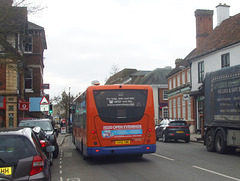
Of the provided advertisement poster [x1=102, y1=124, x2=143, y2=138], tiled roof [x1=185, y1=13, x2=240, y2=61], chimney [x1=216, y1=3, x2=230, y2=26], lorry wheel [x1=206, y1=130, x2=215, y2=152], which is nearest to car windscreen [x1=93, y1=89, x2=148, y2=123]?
advertisement poster [x1=102, y1=124, x2=143, y2=138]

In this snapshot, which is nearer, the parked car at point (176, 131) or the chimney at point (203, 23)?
the parked car at point (176, 131)

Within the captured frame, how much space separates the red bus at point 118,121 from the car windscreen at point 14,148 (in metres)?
6.11

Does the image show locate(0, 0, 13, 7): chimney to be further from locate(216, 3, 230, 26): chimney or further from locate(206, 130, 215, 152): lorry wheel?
locate(216, 3, 230, 26): chimney

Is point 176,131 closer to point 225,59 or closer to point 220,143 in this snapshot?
point 220,143

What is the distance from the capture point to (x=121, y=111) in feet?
41.4

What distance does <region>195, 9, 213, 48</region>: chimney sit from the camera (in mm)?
37125

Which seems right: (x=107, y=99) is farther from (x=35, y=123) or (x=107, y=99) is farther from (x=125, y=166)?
(x=35, y=123)

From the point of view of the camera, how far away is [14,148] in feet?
19.7

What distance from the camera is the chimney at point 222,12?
34559 mm

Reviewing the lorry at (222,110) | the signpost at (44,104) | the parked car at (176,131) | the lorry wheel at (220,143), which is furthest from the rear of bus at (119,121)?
the parked car at (176,131)

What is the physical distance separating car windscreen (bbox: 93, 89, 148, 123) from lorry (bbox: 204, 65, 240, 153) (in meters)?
4.22

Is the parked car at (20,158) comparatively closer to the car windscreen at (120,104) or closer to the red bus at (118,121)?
the red bus at (118,121)

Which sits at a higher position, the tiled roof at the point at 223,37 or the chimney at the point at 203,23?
the chimney at the point at 203,23

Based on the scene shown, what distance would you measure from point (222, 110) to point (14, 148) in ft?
38.1
